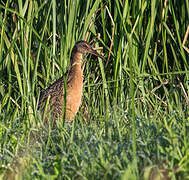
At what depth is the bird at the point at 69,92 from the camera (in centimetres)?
491

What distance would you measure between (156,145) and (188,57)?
7.23 ft

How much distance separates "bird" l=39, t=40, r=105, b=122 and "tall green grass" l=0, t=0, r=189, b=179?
12 cm

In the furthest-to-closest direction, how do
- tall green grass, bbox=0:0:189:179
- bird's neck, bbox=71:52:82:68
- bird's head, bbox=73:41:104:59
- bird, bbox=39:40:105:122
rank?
bird's neck, bbox=71:52:82:68 → bird's head, bbox=73:41:104:59 → bird, bbox=39:40:105:122 → tall green grass, bbox=0:0:189:179

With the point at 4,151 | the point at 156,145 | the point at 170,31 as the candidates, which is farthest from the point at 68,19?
the point at 156,145

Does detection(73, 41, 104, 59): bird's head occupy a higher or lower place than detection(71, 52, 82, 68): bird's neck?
higher

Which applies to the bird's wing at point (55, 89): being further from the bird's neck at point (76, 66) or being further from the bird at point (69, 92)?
the bird's neck at point (76, 66)

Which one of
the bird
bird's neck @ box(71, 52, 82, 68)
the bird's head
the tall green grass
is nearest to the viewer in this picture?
the tall green grass

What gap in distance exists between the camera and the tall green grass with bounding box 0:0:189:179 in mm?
2916

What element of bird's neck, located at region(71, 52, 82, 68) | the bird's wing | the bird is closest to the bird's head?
the bird

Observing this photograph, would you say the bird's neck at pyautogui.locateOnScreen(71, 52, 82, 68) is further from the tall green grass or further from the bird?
the tall green grass

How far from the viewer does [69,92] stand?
16.5ft

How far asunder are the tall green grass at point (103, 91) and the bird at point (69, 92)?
119 millimetres

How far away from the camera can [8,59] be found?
16.2 feet

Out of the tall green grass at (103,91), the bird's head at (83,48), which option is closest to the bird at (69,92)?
the bird's head at (83,48)
